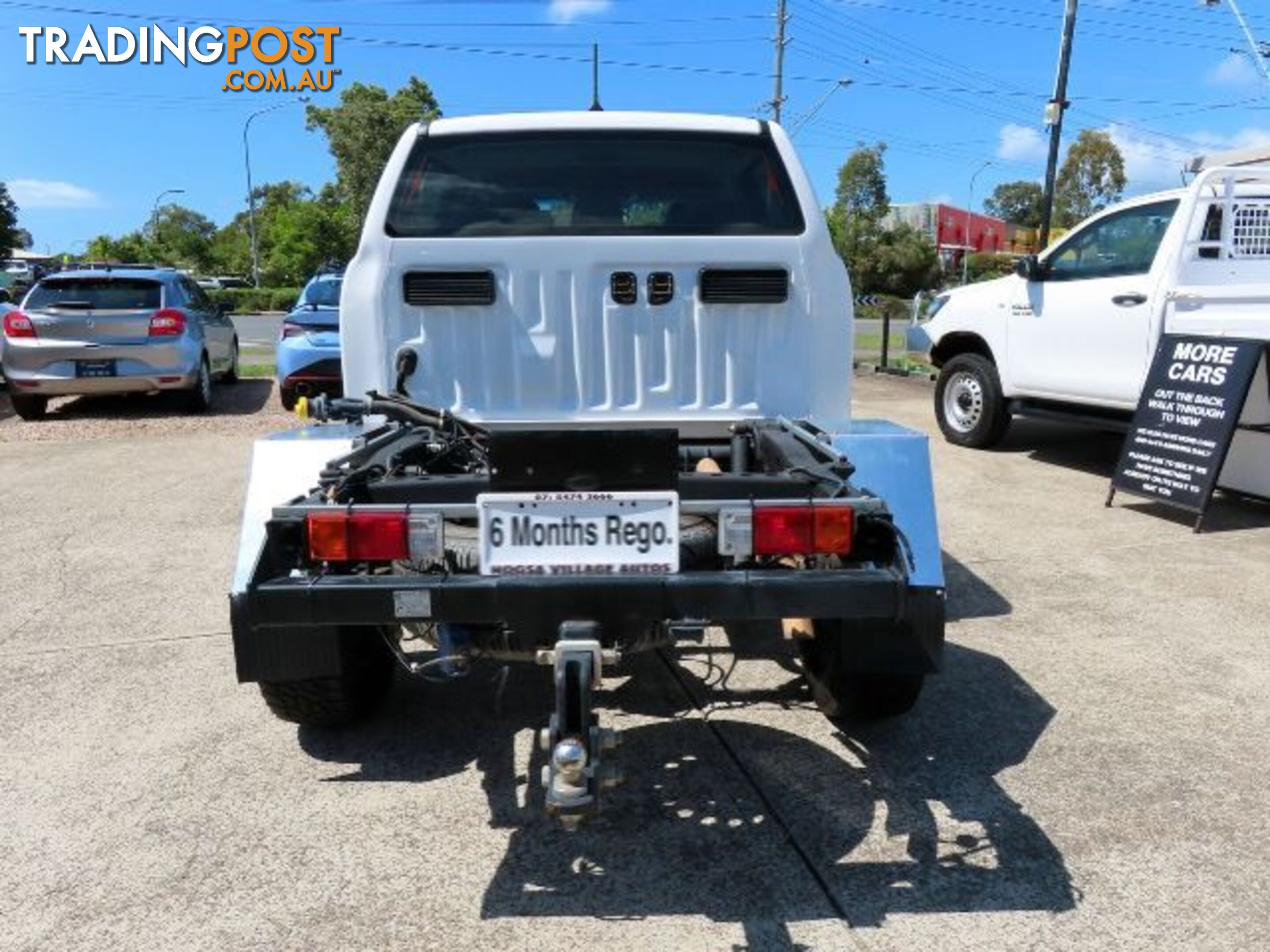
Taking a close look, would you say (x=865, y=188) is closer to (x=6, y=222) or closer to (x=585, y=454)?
(x=6, y=222)

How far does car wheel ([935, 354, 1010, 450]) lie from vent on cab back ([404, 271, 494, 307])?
6063 mm

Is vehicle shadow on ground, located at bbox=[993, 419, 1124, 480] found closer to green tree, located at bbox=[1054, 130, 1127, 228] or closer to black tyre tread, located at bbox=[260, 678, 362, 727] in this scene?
black tyre tread, located at bbox=[260, 678, 362, 727]

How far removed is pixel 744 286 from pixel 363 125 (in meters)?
50.2

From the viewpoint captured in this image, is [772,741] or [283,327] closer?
[772,741]

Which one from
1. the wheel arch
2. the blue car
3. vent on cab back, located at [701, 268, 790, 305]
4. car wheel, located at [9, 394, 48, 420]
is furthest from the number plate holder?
vent on cab back, located at [701, 268, 790, 305]

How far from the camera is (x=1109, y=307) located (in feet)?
24.7

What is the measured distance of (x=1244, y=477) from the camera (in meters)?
7.00

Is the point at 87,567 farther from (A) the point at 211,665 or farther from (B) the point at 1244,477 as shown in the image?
(B) the point at 1244,477

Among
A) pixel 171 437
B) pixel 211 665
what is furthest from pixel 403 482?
pixel 171 437

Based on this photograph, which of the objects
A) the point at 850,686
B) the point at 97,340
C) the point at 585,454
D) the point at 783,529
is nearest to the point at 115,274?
the point at 97,340

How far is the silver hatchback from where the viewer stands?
1046cm

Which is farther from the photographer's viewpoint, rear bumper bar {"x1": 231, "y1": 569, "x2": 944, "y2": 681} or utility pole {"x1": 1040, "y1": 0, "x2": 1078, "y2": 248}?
utility pole {"x1": 1040, "y1": 0, "x2": 1078, "y2": 248}

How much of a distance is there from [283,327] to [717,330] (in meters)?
8.53

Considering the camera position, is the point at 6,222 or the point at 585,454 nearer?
the point at 585,454
